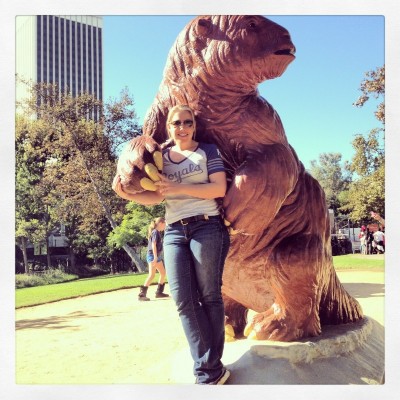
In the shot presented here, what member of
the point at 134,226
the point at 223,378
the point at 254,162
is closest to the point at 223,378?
the point at 223,378

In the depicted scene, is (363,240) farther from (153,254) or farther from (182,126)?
(182,126)

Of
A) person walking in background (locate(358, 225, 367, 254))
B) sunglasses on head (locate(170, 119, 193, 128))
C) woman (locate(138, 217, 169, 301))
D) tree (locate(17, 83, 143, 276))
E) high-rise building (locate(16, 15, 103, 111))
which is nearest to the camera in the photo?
sunglasses on head (locate(170, 119, 193, 128))

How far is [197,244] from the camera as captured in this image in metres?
2.18

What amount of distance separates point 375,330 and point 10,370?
2487 millimetres

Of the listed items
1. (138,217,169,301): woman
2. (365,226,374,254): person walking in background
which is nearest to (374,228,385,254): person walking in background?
(365,226,374,254): person walking in background

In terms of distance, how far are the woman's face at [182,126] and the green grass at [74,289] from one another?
5.80 m

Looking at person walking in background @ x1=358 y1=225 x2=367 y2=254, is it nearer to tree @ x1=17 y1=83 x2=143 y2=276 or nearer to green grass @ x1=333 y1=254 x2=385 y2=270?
green grass @ x1=333 y1=254 x2=385 y2=270

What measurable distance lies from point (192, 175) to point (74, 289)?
6.76 metres

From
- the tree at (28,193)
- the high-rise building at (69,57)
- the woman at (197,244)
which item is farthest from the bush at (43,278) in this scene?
the woman at (197,244)

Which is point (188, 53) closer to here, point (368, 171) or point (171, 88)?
point (171, 88)

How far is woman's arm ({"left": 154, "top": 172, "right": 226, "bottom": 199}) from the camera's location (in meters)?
2.20

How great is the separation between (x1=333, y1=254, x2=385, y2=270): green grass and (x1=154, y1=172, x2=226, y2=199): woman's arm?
636 cm
